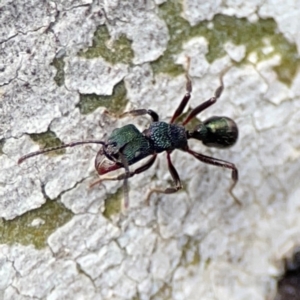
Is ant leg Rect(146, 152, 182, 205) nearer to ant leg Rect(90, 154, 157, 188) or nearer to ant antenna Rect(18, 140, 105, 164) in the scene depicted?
ant leg Rect(90, 154, 157, 188)

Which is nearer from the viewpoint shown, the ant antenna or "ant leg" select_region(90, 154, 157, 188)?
the ant antenna

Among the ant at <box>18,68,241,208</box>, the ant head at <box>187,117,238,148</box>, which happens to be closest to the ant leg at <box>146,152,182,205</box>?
the ant at <box>18,68,241,208</box>

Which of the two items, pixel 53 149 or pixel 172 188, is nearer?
pixel 53 149

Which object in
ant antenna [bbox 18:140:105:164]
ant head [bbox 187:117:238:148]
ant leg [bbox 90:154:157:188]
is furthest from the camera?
ant head [bbox 187:117:238:148]

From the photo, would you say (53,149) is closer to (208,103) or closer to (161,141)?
(161,141)

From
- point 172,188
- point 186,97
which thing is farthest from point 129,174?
point 186,97

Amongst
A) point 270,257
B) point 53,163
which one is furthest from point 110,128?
point 270,257

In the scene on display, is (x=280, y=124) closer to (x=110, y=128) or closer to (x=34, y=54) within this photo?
(x=110, y=128)
